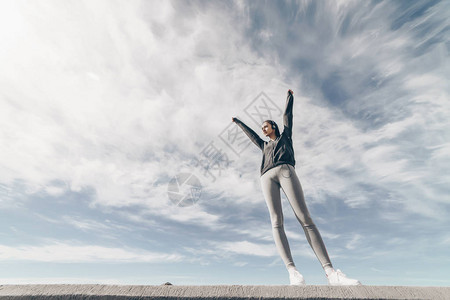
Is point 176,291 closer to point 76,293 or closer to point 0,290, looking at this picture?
point 76,293

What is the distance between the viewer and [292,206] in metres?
4.55

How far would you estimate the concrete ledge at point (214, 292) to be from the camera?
109 inches

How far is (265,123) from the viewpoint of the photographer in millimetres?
5551

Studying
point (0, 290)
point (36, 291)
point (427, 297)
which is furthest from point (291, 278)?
point (0, 290)

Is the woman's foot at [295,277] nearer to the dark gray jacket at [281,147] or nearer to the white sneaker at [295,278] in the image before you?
the white sneaker at [295,278]

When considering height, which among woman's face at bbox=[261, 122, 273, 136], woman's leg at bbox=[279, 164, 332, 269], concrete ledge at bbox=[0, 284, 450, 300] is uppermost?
woman's face at bbox=[261, 122, 273, 136]

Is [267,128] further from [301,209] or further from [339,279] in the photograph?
[339,279]

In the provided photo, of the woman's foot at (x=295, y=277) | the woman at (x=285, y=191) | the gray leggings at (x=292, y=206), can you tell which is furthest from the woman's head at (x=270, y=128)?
the woman's foot at (x=295, y=277)

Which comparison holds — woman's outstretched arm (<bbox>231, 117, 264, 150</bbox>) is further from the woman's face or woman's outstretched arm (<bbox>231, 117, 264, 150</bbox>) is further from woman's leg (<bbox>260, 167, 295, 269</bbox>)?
woman's leg (<bbox>260, 167, 295, 269</bbox>)

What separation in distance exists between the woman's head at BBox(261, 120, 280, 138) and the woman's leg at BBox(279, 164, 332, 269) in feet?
3.26

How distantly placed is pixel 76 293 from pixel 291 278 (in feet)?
10.6

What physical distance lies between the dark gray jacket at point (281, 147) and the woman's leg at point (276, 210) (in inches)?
7.9

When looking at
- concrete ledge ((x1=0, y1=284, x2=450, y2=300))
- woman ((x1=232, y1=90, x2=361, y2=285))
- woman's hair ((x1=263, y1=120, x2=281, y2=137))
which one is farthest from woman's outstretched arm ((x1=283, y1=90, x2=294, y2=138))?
concrete ledge ((x1=0, y1=284, x2=450, y2=300))

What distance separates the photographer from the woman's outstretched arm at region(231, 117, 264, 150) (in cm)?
566
